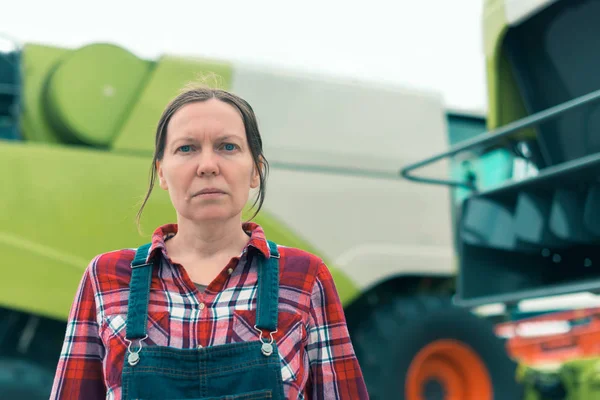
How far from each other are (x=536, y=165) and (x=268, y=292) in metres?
2.14

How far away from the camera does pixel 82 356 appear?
3.63ft

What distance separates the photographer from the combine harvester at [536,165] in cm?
247

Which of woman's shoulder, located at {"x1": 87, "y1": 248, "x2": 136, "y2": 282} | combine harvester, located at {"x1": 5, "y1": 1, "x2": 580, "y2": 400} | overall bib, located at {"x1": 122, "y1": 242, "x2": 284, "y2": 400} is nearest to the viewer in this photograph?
overall bib, located at {"x1": 122, "y1": 242, "x2": 284, "y2": 400}

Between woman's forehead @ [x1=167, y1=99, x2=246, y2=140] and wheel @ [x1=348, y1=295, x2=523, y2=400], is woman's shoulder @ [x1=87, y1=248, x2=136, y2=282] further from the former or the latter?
wheel @ [x1=348, y1=295, x2=523, y2=400]

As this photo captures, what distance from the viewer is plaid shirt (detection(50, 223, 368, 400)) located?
3.45 ft

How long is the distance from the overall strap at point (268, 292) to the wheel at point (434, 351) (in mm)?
3261

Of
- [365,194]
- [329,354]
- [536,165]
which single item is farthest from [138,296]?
[365,194]

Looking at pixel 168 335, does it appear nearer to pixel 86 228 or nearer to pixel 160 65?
pixel 86 228

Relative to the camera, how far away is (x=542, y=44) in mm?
2639

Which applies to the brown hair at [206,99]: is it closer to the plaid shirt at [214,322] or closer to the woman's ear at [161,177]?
the woman's ear at [161,177]

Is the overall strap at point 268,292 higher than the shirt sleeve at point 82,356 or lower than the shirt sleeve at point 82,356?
higher

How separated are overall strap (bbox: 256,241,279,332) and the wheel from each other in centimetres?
326

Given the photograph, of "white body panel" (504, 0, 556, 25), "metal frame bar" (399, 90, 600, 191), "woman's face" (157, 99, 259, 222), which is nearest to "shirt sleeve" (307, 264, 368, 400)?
"woman's face" (157, 99, 259, 222)

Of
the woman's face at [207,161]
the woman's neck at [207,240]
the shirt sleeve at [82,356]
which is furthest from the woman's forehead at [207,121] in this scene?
the shirt sleeve at [82,356]
